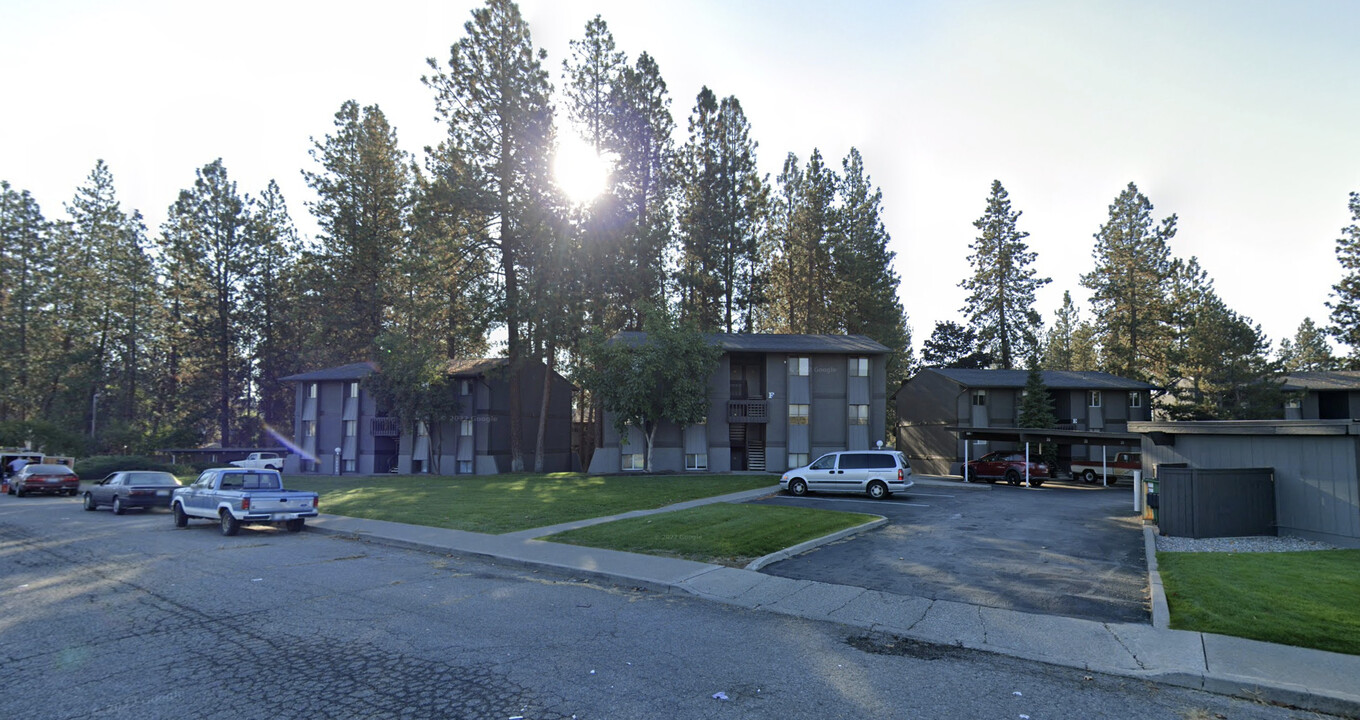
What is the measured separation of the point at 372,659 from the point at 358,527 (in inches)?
462

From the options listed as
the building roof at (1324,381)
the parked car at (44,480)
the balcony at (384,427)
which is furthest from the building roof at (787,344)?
the building roof at (1324,381)

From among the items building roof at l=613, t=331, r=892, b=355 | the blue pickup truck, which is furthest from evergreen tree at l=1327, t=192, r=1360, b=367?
the blue pickup truck

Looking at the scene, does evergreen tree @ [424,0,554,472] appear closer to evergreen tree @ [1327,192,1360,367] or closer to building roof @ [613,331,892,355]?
building roof @ [613,331,892,355]

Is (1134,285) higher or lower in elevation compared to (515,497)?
higher

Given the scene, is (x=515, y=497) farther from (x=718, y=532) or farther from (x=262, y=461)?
(x=262, y=461)

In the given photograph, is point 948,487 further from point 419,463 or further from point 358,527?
point 419,463

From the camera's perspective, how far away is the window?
38.9 m

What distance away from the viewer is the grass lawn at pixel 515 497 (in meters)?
18.3

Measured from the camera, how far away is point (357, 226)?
1972 inches

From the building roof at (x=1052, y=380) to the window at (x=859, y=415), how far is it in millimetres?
8264

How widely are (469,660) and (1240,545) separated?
1497 cm

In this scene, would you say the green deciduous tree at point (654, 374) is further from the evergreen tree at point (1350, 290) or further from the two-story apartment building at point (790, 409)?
the evergreen tree at point (1350, 290)

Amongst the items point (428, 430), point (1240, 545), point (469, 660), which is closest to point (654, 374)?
point (428, 430)

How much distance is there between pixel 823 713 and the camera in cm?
562
